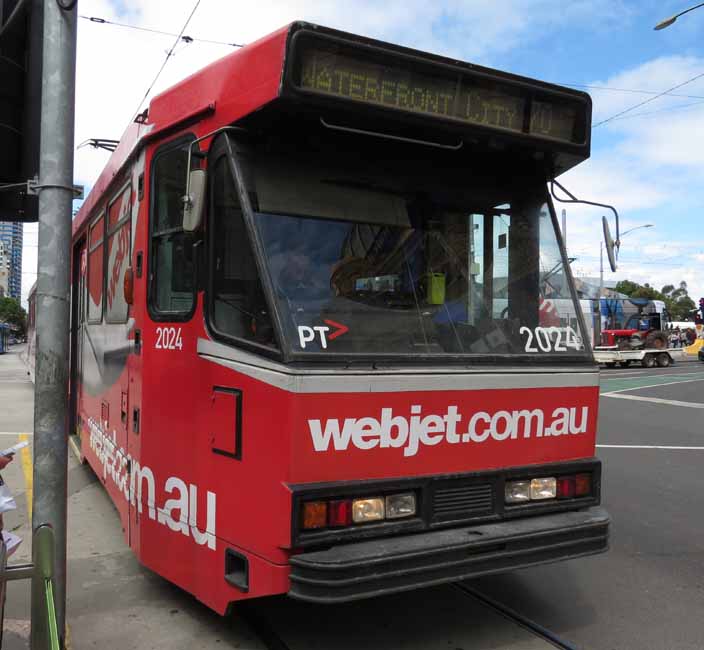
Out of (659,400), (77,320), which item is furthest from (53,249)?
(659,400)

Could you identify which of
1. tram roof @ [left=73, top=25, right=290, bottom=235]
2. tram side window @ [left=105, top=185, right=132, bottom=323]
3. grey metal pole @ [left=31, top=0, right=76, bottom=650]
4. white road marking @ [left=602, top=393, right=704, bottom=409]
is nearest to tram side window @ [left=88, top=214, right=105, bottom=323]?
tram side window @ [left=105, top=185, right=132, bottom=323]

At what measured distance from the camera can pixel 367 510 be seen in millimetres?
3355

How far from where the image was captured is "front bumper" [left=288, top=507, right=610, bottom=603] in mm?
3139

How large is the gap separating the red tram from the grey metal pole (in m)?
0.60

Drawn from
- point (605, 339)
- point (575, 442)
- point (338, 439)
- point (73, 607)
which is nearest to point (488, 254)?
point (575, 442)

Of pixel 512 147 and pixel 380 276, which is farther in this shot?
pixel 512 147

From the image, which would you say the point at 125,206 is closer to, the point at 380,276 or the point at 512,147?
the point at 380,276

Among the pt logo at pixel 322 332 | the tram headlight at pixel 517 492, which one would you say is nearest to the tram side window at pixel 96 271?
the pt logo at pixel 322 332

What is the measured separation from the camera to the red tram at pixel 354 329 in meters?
3.28

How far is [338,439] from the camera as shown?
10.7 feet

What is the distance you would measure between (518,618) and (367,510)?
1.43 meters

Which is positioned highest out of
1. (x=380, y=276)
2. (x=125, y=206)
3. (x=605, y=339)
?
(x=125, y=206)

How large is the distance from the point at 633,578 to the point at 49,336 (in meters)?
4.15

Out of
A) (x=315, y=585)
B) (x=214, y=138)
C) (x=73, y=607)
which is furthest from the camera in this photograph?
(x=73, y=607)
